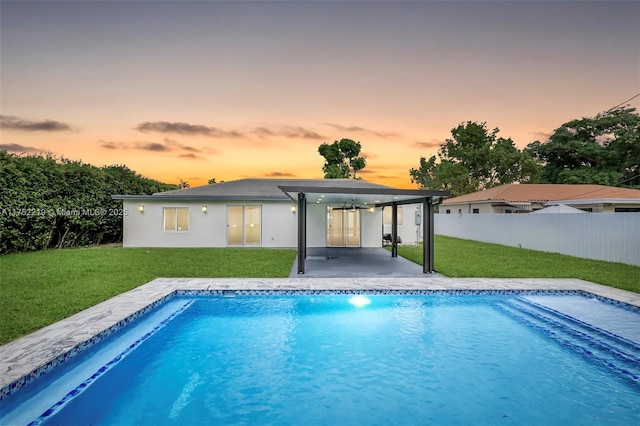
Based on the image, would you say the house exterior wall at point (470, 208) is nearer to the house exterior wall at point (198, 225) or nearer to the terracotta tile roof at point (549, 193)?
the terracotta tile roof at point (549, 193)

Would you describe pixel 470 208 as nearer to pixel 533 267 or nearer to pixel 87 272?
pixel 533 267

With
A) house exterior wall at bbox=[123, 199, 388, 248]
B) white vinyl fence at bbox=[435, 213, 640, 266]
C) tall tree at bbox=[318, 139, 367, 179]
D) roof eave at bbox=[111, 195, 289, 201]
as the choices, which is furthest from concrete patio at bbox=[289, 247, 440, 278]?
tall tree at bbox=[318, 139, 367, 179]

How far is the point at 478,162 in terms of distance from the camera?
40.1 m

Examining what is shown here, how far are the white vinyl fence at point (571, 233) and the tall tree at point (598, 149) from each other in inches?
782

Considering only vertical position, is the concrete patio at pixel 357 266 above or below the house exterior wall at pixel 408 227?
below

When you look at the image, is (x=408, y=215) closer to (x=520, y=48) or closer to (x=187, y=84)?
(x=520, y=48)

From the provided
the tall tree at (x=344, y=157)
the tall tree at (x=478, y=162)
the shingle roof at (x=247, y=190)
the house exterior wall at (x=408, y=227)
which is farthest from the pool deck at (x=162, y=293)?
the tall tree at (x=478, y=162)

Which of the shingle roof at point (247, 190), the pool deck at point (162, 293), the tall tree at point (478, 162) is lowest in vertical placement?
the pool deck at point (162, 293)

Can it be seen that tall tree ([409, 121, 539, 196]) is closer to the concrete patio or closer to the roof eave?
the roof eave

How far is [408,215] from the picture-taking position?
60.0ft

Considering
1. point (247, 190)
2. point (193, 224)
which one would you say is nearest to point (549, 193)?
point (247, 190)

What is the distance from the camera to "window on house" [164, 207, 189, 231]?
1628cm

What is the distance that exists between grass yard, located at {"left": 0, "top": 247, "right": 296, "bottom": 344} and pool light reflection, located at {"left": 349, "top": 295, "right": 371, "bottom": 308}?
2353 millimetres

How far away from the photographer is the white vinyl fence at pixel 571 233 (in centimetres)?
1137
